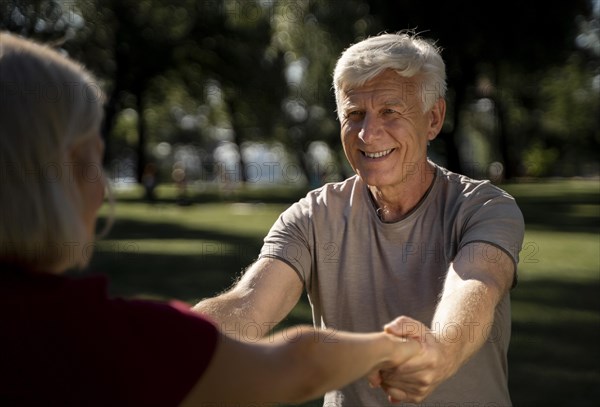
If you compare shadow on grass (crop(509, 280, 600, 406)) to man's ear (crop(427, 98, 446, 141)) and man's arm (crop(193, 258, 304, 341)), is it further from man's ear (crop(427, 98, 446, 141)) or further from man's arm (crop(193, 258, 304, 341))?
man's arm (crop(193, 258, 304, 341))

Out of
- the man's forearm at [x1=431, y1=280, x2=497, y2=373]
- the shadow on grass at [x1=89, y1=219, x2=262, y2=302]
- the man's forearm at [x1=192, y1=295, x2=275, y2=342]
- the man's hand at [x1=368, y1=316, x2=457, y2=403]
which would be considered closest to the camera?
the man's hand at [x1=368, y1=316, x2=457, y2=403]

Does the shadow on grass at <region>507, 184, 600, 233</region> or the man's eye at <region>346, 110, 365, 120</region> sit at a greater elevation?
the man's eye at <region>346, 110, 365, 120</region>

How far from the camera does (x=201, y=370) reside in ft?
5.16

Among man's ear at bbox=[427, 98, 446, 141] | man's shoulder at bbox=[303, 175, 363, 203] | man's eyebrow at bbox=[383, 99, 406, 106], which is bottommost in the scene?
man's shoulder at bbox=[303, 175, 363, 203]

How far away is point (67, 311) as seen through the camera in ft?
4.96

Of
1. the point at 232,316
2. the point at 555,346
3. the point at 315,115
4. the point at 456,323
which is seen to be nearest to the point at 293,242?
the point at 232,316

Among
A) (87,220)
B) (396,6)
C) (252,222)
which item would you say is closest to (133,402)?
(87,220)

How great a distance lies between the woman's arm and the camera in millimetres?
1596

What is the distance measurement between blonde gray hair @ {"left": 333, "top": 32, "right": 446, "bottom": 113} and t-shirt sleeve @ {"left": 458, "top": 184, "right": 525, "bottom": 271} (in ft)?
1.76

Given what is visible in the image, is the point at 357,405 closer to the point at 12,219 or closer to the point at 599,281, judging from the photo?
the point at 12,219

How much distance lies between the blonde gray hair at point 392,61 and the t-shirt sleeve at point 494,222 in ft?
1.76

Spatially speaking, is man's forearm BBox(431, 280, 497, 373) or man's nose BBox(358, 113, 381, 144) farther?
man's nose BBox(358, 113, 381, 144)

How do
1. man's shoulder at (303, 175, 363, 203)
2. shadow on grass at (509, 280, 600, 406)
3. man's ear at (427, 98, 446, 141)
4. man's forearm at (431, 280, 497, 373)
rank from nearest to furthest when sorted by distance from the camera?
1. man's forearm at (431, 280, 497, 373)
2. man's shoulder at (303, 175, 363, 203)
3. man's ear at (427, 98, 446, 141)
4. shadow on grass at (509, 280, 600, 406)

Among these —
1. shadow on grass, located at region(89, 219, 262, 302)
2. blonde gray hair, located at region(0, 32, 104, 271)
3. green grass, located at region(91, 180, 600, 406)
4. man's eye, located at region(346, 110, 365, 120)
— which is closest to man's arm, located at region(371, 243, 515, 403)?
man's eye, located at region(346, 110, 365, 120)
